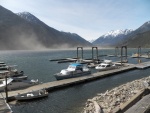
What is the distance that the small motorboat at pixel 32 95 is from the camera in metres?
38.1

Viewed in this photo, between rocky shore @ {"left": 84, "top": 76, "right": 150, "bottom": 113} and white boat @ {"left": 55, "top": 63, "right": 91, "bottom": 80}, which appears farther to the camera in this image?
white boat @ {"left": 55, "top": 63, "right": 91, "bottom": 80}

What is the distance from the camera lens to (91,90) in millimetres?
47406

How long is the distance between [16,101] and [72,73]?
77.2 ft

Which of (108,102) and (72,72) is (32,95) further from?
(72,72)

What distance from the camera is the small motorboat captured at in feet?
125

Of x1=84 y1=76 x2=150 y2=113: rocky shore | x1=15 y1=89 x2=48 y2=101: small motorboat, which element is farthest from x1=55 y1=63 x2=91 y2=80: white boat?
x1=84 y1=76 x2=150 y2=113: rocky shore

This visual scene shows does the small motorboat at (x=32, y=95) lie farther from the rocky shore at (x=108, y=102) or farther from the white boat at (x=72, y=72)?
the white boat at (x=72, y=72)

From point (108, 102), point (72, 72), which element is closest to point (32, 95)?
point (108, 102)

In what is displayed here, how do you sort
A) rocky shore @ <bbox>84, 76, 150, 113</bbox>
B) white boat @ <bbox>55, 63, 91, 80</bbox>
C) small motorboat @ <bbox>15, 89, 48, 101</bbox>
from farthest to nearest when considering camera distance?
white boat @ <bbox>55, 63, 91, 80</bbox>, small motorboat @ <bbox>15, 89, 48, 101</bbox>, rocky shore @ <bbox>84, 76, 150, 113</bbox>

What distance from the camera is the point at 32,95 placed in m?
39.6

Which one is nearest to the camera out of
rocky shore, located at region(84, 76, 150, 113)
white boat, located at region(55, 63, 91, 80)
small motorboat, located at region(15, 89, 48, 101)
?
rocky shore, located at region(84, 76, 150, 113)

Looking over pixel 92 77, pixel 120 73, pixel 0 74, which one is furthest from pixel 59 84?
pixel 120 73

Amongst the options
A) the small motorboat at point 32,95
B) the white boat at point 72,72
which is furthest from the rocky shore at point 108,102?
the white boat at point 72,72

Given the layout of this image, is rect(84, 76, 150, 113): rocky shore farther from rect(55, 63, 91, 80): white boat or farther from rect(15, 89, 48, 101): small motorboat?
rect(55, 63, 91, 80): white boat
